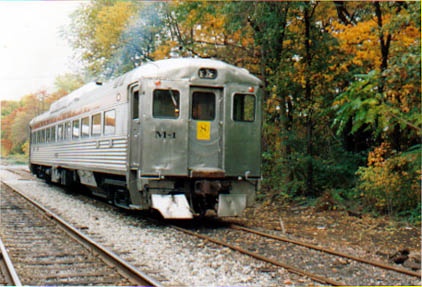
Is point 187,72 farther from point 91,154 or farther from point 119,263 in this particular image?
point 119,263

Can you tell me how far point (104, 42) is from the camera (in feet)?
74.5

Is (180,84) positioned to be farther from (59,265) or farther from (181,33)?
(181,33)

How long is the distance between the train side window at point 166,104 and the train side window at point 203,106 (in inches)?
15.0

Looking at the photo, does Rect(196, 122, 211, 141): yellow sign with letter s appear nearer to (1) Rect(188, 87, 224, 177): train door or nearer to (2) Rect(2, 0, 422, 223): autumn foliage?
(1) Rect(188, 87, 224, 177): train door

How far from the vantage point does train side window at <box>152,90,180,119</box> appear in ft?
30.2

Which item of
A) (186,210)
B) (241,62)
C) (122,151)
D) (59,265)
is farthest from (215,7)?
(59,265)

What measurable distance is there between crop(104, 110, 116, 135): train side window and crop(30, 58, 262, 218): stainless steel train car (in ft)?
0.73

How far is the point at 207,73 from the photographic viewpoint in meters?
9.45

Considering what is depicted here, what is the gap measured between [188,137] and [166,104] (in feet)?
2.52

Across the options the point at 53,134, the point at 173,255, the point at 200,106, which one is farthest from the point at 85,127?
the point at 173,255

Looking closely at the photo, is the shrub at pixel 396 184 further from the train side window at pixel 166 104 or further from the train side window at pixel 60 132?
the train side window at pixel 60 132

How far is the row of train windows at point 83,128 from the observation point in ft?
35.9

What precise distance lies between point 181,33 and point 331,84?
9.63m

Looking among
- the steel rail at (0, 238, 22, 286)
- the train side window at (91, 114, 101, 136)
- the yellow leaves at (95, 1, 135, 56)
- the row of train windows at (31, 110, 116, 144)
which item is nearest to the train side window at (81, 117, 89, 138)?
the row of train windows at (31, 110, 116, 144)
